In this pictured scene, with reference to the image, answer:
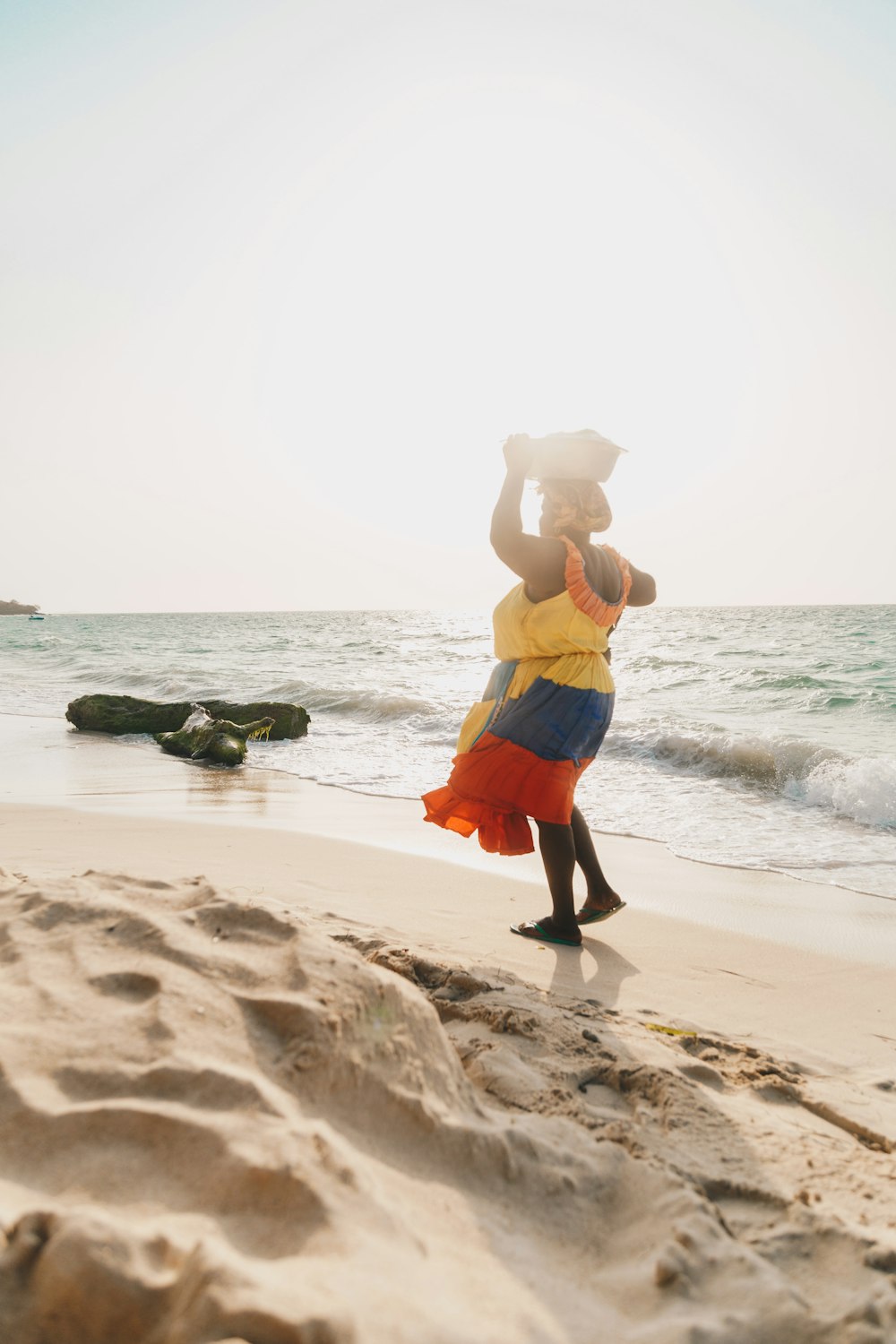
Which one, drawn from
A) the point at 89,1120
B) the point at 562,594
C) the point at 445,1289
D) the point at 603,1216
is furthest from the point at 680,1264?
the point at 562,594

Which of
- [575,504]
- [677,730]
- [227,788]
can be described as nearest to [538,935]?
[575,504]

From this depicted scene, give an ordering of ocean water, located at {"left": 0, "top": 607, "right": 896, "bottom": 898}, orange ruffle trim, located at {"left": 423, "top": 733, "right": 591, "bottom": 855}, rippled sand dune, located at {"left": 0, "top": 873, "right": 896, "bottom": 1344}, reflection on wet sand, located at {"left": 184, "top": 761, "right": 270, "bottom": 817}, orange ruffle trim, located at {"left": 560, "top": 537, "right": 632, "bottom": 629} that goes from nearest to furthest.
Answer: rippled sand dune, located at {"left": 0, "top": 873, "right": 896, "bottom": 1344} → orange ruffle trim, located at {"left": 560, "top": 537, "right": 632, "bottom": 629} → orange ruffle trim, located at {"left": 423, "top": 733, "right": 591, "bottom": 855} → ocean water, located at {"left": 0, "top": 607, "right": 896, "bottom": 898} → reflection on wet sand, located at {"left": 184, "top": 761, "right": 270, "bottom": 817}

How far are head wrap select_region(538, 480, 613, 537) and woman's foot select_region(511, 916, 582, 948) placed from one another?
1556mm

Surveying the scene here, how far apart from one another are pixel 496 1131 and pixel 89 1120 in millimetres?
713

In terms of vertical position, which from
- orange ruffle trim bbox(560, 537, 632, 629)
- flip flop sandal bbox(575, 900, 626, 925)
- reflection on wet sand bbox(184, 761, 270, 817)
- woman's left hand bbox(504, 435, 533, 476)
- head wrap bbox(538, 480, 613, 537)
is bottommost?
reflection on wet sand bbox(184, 761, 270, 817)

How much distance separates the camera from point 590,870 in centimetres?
359

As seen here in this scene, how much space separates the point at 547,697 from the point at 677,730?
645cm

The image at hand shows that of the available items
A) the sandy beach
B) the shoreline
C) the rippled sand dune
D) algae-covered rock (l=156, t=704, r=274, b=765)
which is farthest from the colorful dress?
algae-covered rock (l=156, t=704, r=274, b=765)

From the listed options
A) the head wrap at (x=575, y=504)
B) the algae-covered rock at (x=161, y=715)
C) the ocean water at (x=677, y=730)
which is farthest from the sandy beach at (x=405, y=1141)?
the algae-covered rock at (x=161, y=715)

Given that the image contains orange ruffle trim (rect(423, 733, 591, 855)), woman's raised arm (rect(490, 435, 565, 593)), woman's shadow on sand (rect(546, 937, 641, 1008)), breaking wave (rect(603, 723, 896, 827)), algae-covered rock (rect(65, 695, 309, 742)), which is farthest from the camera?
algae-covered rock (rect(65, 695, 309, 742))

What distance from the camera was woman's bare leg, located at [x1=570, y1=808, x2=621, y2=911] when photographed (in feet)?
11.7

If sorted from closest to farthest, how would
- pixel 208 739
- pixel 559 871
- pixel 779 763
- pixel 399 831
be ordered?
pixel 559 871
pixel 399 831
pixel 779 763
pixel 208 739

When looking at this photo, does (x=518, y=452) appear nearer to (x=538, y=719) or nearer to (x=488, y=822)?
(x=538, y=719)

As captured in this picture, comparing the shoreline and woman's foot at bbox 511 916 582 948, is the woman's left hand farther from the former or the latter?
the shoreline
